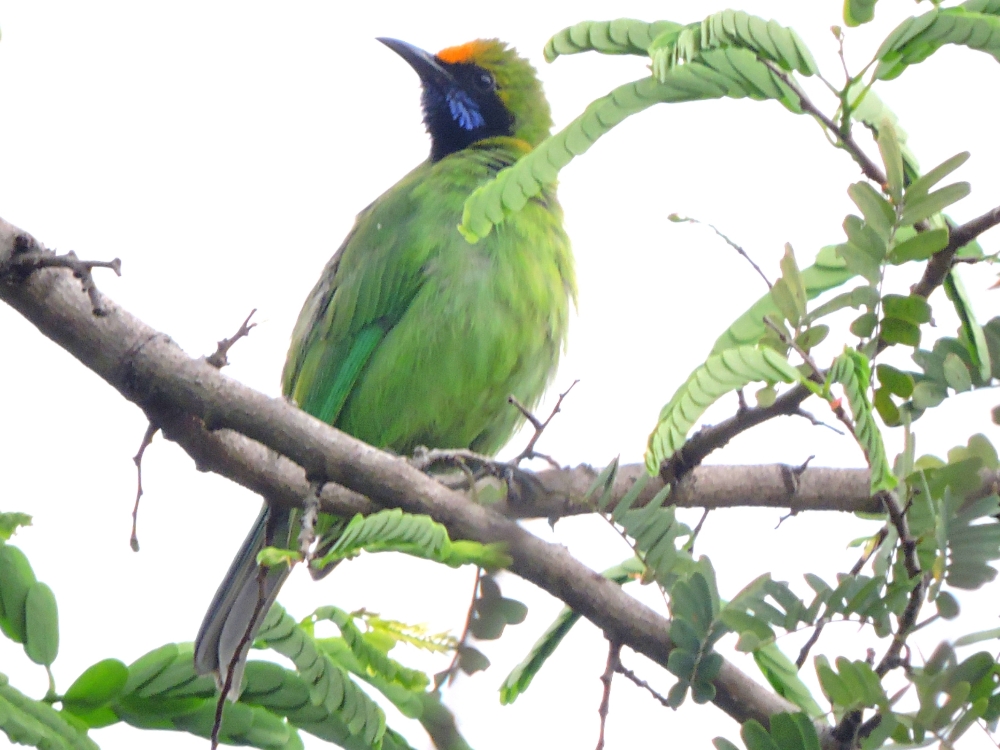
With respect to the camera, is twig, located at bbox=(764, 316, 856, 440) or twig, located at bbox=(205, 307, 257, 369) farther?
twig, located at bbox=(205, 307, 257, 369)

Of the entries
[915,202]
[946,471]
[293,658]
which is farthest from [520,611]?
[915,202]

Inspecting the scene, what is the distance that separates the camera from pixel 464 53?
5.00 meters

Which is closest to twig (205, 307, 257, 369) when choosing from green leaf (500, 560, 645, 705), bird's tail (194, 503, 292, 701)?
bird's tail (194, 503, 292, 701)

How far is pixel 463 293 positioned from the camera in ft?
12.2

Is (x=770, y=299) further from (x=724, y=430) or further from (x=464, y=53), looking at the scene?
(x=464, y=53)

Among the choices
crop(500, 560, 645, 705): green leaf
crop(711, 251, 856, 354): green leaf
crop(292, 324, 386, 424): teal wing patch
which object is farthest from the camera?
crop(292, 324, 386, 424): teal wing patch

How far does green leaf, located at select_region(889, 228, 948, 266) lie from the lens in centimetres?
152

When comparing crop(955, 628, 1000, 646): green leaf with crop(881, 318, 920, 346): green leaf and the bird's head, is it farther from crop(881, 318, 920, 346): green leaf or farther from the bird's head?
the bird's head

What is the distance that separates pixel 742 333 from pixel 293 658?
90 centimetres

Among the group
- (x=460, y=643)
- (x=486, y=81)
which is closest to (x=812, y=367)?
(x=460, y=643)

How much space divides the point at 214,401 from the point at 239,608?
1.01m

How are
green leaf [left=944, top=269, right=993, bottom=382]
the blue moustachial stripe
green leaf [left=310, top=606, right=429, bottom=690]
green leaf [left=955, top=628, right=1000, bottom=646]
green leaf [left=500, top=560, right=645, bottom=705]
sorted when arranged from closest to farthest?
green leaf [left=955, top=628, right=1000, bottom=646] < green leaf [left=944, top=269, right=993, bottom=382] < green leaf [left=310, top=606, right=429, bottom=690] < green leaf [left=500, top=560, right=645, bottom=705] < the blue moustachial stripe

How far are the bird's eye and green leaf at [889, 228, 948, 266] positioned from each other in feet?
11.6

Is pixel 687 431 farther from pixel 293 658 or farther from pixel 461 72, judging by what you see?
pixel 461 72
